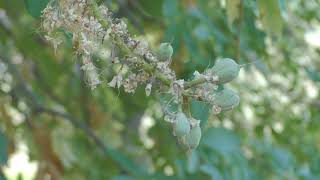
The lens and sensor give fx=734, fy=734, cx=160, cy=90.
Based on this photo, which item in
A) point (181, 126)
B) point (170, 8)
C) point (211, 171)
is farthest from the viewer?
point (170, 8)

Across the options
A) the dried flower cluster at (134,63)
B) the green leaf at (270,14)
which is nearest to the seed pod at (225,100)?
the dried flower cluster at (134,63)

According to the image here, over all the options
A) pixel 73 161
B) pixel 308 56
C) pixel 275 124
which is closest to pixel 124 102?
pixel 73 161

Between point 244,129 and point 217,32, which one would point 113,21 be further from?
point 244,129

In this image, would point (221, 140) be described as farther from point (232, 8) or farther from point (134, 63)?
point (134, 63)

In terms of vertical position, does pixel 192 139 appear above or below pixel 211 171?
below

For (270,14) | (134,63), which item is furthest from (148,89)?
(270,14)

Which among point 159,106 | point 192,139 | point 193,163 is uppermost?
point 159,106

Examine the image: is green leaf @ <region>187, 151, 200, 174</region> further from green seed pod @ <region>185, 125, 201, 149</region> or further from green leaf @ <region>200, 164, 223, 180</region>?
green seed pod @ <region>185, 125, 201, 149</region>

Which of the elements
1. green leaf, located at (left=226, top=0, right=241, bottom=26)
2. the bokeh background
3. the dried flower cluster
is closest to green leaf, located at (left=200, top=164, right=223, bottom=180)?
the bokeh background
